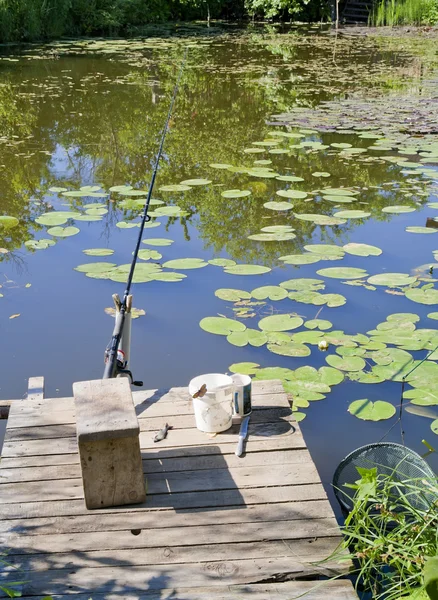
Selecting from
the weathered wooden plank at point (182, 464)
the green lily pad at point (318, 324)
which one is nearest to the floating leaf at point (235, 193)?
the green lily pad at point (318, 324)

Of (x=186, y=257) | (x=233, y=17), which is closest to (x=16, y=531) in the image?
(x=186, y=257)

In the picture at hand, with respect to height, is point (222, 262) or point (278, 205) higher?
point (278, 205)

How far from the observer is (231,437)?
225 centimetres

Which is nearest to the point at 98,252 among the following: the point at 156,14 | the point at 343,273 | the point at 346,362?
the point at 343,273

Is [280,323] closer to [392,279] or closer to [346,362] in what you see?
[346,362]

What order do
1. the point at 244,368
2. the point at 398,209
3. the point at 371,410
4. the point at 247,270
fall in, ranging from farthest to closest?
the point at 398,209 → the point at 247,270 → the point at 244,368 → the point at 371,410

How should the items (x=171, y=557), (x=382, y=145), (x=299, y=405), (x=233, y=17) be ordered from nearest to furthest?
(x=171, y=557)
(x=299, y=405)
(x=382, y=145)
(x=233, y=17)

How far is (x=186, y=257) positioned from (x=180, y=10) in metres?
17.0

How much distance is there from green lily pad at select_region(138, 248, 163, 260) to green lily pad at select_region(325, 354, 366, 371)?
146 cm

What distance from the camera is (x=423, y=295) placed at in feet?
12.1

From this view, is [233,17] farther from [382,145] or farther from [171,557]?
[171,557]

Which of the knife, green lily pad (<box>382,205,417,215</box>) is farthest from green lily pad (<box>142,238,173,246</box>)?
the knife

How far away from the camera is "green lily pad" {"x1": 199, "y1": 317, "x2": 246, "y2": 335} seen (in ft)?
11.1

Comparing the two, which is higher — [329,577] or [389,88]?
[389,88]
